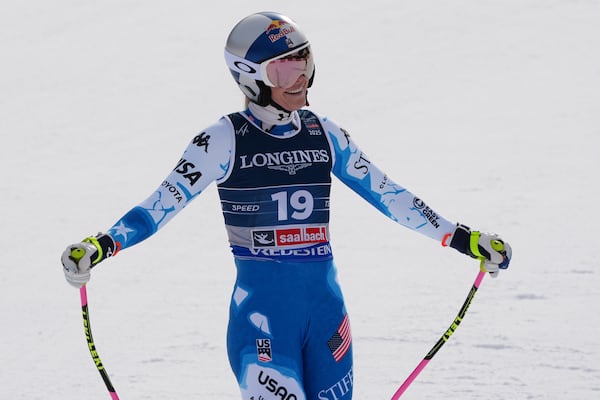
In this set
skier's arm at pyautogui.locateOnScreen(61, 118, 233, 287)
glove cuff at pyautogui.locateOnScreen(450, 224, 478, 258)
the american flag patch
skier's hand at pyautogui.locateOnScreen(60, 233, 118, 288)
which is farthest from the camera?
glove cuff at pyautogui.locateOnScreen(450, 224, 478, 258)

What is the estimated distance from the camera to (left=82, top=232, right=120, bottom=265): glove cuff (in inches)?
154

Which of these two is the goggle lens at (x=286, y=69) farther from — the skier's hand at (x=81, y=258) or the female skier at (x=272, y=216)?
the skier's hand at (x=81, y=258)

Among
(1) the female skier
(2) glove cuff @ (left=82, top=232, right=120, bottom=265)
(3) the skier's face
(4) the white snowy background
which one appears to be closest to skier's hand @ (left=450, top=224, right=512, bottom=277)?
(1) the female skier

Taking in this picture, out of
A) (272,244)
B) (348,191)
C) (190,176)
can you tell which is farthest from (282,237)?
(348,191)

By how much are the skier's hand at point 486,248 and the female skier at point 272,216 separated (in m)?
0.64

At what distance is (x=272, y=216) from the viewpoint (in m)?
4.22

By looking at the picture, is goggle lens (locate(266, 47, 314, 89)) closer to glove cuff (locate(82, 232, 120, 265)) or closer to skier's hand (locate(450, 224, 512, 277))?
glove cuff (locate(82, 232, 120, 265))

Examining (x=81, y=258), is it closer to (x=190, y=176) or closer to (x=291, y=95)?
(x=190, y=176)

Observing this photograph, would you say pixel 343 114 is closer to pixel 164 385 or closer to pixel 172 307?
pixel 172 307

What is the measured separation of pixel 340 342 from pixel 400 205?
0.72 metres

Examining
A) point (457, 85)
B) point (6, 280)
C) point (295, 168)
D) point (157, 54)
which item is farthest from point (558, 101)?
point (295, 168)

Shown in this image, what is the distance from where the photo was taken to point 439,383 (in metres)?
6.95

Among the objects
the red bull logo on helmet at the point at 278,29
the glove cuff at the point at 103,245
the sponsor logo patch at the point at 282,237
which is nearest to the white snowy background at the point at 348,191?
the sponsor logo patch at the point at 282,237

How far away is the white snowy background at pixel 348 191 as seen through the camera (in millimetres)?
7438
